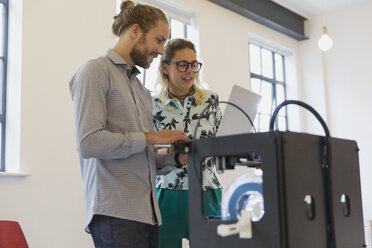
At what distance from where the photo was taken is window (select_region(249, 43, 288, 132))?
6.36 meters

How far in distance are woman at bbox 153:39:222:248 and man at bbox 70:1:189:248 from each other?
0.41 metres

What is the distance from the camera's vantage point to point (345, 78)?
6.75m

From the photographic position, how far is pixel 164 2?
488 centimetres

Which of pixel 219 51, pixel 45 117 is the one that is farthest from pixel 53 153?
pixel 219 51

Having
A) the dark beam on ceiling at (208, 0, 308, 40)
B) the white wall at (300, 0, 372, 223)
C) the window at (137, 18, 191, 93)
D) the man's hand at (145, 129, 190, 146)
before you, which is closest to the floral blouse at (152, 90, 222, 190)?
the man's hand at (145, 129, 190, 146)

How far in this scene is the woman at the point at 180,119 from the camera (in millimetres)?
1920

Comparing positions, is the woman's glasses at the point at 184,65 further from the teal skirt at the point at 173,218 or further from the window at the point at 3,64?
the window at the point at 3,64

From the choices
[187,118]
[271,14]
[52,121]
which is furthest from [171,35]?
[187,118]

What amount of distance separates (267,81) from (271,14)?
0.91 m

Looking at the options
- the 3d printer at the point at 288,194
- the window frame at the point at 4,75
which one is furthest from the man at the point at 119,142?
the window frame at the point at 4,75

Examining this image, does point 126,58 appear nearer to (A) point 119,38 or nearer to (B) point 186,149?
(A) point 119,38

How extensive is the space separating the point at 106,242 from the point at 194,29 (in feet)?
13.7

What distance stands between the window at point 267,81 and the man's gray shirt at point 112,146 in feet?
15.6

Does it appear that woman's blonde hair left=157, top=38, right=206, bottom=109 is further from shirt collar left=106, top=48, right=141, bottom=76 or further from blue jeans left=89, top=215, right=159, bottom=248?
blue jeans left=89, top=215, right=159, bottom=248
